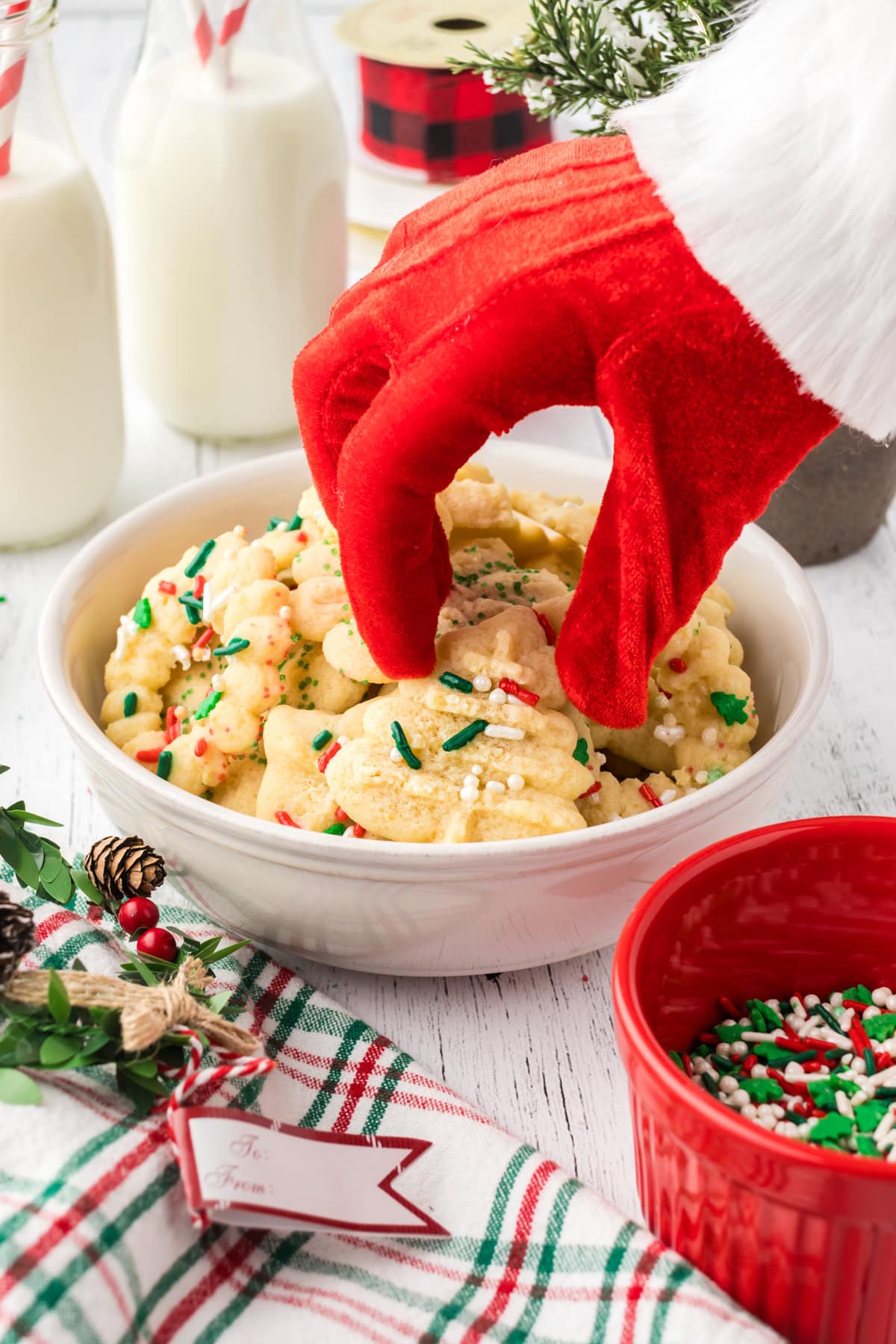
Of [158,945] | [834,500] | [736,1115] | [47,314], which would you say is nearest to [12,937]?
[158,945]

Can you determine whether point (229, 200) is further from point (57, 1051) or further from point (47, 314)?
point (57, 1051)

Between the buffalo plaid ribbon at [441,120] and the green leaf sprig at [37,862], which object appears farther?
the buffalo plaid ribbon at [441,120]

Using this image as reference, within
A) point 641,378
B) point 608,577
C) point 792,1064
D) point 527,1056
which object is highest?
point 641,378

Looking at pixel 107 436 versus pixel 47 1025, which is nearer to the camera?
pixel 47 1025

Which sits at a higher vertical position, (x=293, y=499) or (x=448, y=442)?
(x=448, y=442)

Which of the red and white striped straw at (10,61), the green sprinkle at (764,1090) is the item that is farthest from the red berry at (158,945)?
the red and white striped straw at (10,61)

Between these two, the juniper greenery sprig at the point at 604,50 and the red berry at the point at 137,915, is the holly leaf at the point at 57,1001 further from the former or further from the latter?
the juniper greenery sprig at the point at 604,50

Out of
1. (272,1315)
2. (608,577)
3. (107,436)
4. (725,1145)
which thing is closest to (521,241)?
(608,577)

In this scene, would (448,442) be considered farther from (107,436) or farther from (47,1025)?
(107,436)
